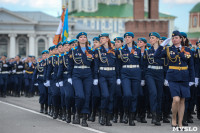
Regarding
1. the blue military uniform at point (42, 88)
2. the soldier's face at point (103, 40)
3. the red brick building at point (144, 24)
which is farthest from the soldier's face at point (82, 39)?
the red brick building at point (144, 24)

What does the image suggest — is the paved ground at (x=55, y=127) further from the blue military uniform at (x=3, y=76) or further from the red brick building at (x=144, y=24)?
the red brick building at (x=144, y=24)

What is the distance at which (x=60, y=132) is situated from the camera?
982 cm

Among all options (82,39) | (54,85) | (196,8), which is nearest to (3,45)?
(196,8)

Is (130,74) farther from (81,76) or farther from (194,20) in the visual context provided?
(194,20)

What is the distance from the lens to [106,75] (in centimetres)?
1140

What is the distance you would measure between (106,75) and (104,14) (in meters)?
118

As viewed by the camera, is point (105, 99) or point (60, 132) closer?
point (60, 132)

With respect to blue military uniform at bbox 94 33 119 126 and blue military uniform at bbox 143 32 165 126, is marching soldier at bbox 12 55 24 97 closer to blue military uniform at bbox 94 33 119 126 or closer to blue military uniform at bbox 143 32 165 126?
blue military uniform at bbox 94 33 119 126

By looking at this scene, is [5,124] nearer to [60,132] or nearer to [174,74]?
[60,132]

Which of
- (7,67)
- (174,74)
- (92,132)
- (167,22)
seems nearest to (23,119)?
(92,132)

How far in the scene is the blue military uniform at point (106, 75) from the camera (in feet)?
37.3

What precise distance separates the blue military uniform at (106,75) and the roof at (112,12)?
11588 cm

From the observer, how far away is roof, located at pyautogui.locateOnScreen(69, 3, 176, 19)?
128 metres

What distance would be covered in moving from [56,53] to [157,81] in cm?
346
